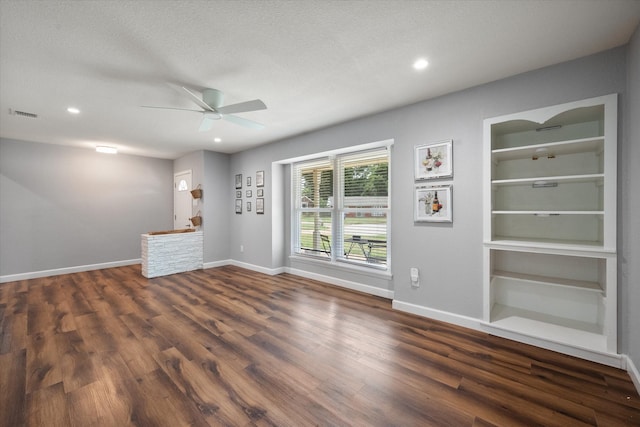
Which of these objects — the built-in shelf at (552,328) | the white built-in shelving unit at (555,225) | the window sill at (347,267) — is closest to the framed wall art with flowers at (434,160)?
the white built-in shelving unit at (555,225)

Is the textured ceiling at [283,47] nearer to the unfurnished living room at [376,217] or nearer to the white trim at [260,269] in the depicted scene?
the unfurnished living room at [376,217]

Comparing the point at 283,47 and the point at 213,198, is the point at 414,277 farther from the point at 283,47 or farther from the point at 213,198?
the point at 213,198

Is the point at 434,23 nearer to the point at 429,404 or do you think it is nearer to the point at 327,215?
the point at 429,404

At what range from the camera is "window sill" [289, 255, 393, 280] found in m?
3.85

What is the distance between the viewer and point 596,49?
83.8 inches

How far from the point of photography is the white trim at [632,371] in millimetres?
1827

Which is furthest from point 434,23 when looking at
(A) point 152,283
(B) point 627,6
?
(A) point 152,283

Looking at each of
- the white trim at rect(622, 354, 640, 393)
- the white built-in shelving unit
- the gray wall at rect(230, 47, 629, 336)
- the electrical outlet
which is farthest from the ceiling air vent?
the white trim at rect(622, 354, 640, 393)

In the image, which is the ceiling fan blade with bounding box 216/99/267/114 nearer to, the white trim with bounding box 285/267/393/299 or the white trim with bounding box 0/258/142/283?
the white trim with bounding box 285/267/393/299

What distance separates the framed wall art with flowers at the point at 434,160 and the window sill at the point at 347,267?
4.97 feet

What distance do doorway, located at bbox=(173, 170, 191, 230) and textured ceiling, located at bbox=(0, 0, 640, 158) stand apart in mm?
3034

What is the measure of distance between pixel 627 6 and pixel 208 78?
128 inches

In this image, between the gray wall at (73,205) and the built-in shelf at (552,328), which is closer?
the built-in shelf at (552,328)

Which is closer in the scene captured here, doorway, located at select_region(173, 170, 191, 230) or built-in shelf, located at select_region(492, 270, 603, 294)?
built-in shelf, located at select_region(492, 270, 603, 294)
